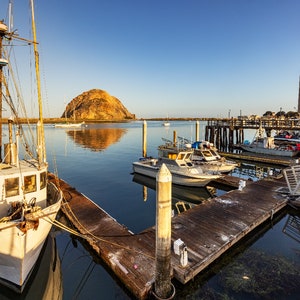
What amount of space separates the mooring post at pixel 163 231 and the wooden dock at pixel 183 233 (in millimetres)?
465

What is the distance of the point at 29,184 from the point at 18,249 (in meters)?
2.76

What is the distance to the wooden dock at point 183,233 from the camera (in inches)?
276

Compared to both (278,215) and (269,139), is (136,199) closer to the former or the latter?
(278,215)

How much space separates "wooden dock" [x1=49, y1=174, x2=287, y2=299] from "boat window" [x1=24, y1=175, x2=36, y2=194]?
2373 millimetres

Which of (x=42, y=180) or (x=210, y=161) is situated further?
(x=210, y=161)

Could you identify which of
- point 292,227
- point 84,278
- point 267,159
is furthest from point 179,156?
point 267,159

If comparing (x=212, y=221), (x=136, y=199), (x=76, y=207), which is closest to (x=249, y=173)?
(x=136, y=199)

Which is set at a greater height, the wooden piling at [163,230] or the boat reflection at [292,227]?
the wooden piling at [163,230]

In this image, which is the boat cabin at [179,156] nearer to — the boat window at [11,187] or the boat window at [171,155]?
the boat window at [171,155]

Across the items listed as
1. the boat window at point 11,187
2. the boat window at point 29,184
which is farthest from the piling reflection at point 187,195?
the boat window at point 11,187

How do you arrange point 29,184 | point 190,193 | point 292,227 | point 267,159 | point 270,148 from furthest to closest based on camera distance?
point 270,148 < point 267,159 < point 190,193 < point 292,227 < point 29,184

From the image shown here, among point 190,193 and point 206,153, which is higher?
point 206,153

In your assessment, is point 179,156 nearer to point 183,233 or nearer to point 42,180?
point 183,233

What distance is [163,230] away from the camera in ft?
19.7
